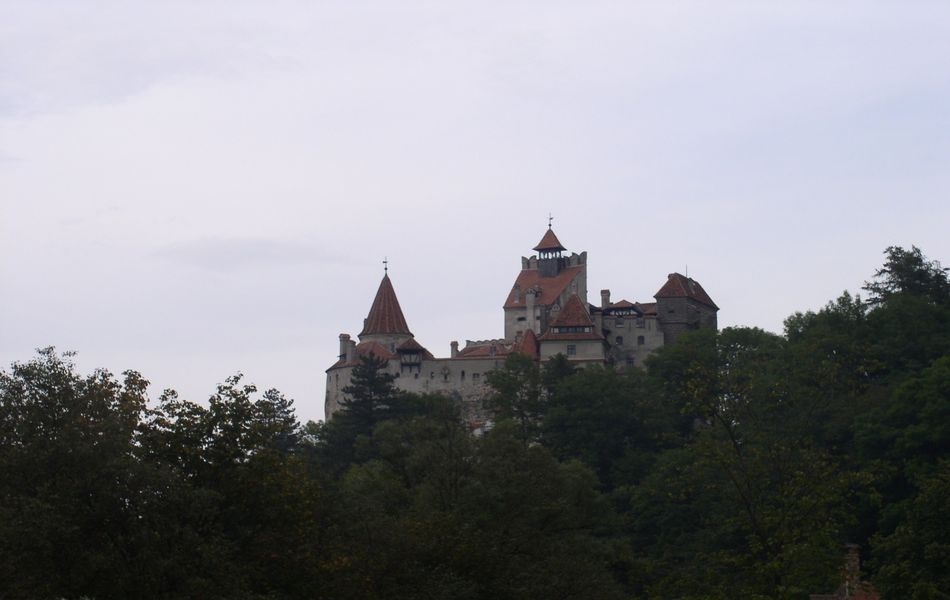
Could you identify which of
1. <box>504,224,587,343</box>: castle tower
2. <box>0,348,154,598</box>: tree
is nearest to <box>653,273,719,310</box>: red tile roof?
<box>504,224,587,343</box>: castle tower

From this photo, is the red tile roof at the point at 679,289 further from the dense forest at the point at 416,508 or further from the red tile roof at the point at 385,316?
the dense forest at the point at 416,508

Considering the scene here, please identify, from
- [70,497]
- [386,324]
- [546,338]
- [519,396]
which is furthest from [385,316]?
[70,497]

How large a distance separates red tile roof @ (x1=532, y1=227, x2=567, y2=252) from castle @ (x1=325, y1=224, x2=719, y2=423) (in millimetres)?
4029

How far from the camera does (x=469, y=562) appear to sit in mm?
40750

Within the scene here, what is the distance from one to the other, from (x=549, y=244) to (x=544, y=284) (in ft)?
16.7

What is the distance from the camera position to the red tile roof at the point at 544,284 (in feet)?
372

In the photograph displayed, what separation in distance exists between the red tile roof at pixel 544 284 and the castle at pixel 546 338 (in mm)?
90

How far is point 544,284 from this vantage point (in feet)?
381

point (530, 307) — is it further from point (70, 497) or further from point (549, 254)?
point (70, 497)

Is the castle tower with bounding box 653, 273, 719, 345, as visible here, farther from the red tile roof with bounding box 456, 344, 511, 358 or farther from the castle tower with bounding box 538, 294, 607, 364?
the red tile roof with bounding box 456, 344, 511, 358

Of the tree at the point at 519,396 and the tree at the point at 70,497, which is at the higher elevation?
the tree at the point at 519,396

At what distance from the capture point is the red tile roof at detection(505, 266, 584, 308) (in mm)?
113312

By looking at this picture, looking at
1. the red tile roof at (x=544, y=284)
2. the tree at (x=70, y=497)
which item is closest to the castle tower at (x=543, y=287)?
the red tile roof at (x=544, y=284)

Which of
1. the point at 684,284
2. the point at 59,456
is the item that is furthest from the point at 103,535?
the point at 684,284
